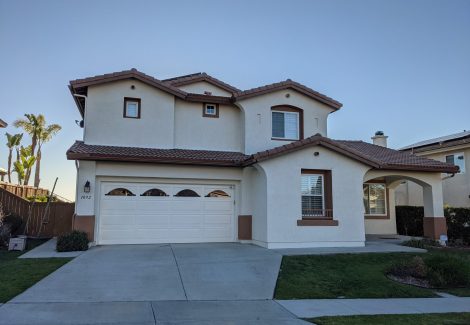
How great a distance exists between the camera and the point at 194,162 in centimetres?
1508

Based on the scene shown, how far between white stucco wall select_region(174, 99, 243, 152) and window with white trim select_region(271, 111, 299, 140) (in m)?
1.47

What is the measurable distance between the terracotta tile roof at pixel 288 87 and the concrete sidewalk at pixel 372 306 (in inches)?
387

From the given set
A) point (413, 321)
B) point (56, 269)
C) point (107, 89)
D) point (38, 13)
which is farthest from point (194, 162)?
point (413, 321)

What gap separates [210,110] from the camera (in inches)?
674

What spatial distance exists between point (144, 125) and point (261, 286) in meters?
8.94

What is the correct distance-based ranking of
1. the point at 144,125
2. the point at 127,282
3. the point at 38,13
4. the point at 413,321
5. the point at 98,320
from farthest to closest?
1. the point at 144,125
2. the point at 38,13
3. the point at 127,282
4. the point at 413,321
5. the point at 98,320

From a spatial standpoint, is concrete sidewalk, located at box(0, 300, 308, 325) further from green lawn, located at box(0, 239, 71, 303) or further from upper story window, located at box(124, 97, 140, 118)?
upper story window, located at box(124, 97, 140, 118)

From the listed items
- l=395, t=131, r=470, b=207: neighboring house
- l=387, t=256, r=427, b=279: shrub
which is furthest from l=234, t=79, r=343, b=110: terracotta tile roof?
l=395, t=131, r=470, b=207: neighboring house

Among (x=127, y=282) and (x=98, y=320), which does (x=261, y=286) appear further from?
(x=98, y=320)

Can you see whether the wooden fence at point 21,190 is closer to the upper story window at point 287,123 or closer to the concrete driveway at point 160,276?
the concrete driveway at point 160,276

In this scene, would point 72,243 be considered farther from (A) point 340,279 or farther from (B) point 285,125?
(B) point 285,125

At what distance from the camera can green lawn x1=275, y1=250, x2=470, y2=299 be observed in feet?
30.1

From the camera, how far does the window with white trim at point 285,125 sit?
17.1m

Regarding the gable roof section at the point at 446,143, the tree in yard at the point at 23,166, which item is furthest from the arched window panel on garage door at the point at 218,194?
the tree in yard at the point at 23,166
